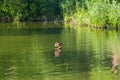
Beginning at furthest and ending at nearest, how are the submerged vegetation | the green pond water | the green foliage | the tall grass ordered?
the green foliage < the submerged vegetation < the tall grass < the green pond water

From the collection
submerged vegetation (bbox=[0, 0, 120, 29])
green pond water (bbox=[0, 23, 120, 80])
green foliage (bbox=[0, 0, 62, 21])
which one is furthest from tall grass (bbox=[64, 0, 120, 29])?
green foliage (bbox=[0, 0, 62, 21])

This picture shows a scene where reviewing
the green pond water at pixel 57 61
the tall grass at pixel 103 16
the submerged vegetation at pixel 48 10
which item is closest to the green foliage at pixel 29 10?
the submerged vegetation at pixel 48 10

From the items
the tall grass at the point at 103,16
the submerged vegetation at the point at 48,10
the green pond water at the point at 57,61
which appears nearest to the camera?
the green pond water at the point at 57,61

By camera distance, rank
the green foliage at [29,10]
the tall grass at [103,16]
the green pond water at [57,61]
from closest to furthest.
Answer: the green pond water at [57,61] → the tall grass at [103,16] → the green foliage at [29,10]

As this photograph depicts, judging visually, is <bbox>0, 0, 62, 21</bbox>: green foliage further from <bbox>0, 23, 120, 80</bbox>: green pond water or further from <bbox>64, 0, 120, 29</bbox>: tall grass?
<bbox>0, 23, 120, 80</bbox>: green pond water

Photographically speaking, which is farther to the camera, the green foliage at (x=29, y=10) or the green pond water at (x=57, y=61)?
the green foliage at (x=29, y=10)

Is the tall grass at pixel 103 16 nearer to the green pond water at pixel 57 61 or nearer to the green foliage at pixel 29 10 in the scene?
the green pond water at pixel 57 61

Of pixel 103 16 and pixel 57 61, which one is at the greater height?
pixel 103 16

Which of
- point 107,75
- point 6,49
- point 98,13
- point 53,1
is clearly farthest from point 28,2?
point 107,75

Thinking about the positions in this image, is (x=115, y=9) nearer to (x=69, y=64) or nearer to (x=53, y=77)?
(x=69, y=64)

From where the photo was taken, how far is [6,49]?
42844 mm

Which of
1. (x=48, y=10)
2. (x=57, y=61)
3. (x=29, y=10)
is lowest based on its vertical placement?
(x=57, y=61)

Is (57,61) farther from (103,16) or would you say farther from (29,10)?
(29,10)

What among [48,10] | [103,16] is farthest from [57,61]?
[48,10]
